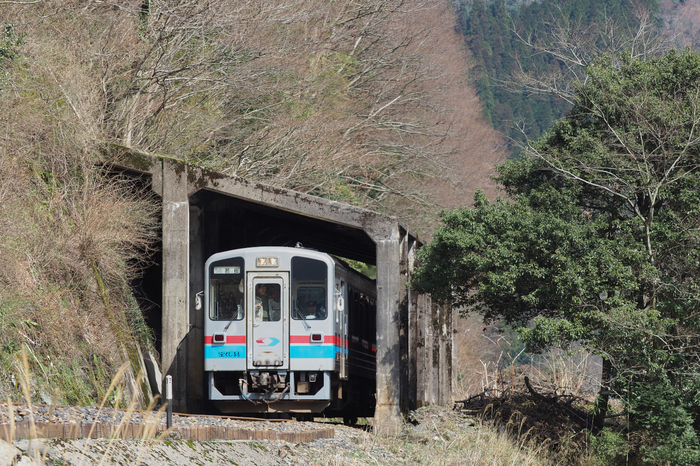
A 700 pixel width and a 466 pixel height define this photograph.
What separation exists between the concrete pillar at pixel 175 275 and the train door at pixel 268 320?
1.50m

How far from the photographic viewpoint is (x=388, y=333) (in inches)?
533

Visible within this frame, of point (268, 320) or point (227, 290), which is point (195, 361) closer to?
point (227, 290)

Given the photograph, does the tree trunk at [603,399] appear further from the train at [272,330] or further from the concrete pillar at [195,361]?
the concrete pillar at [195,361]

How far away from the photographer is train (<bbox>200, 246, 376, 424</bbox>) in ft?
41.9

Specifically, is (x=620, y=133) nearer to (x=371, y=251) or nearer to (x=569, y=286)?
(x=569, y=286)

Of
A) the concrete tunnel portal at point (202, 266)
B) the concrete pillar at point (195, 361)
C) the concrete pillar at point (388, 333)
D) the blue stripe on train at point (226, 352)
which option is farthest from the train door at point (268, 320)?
the concrete pillar at point (388, 333)

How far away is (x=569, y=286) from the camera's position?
12375 mm

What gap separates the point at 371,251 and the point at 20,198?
8977mm

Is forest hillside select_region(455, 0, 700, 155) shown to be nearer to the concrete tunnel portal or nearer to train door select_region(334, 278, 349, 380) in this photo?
the concrete tunnel portal

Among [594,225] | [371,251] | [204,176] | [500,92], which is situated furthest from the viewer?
[500,92]

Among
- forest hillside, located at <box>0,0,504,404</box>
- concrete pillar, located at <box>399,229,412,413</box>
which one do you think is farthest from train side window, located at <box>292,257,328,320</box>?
forest hillside, located at <box>0,0,504,404</box>

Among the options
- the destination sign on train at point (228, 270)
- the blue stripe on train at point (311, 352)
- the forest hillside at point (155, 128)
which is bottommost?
the blue stripe on train at point (311, 352)

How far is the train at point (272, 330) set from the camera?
12781 millimetres

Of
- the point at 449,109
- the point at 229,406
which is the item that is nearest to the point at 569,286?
the point at 229,406
